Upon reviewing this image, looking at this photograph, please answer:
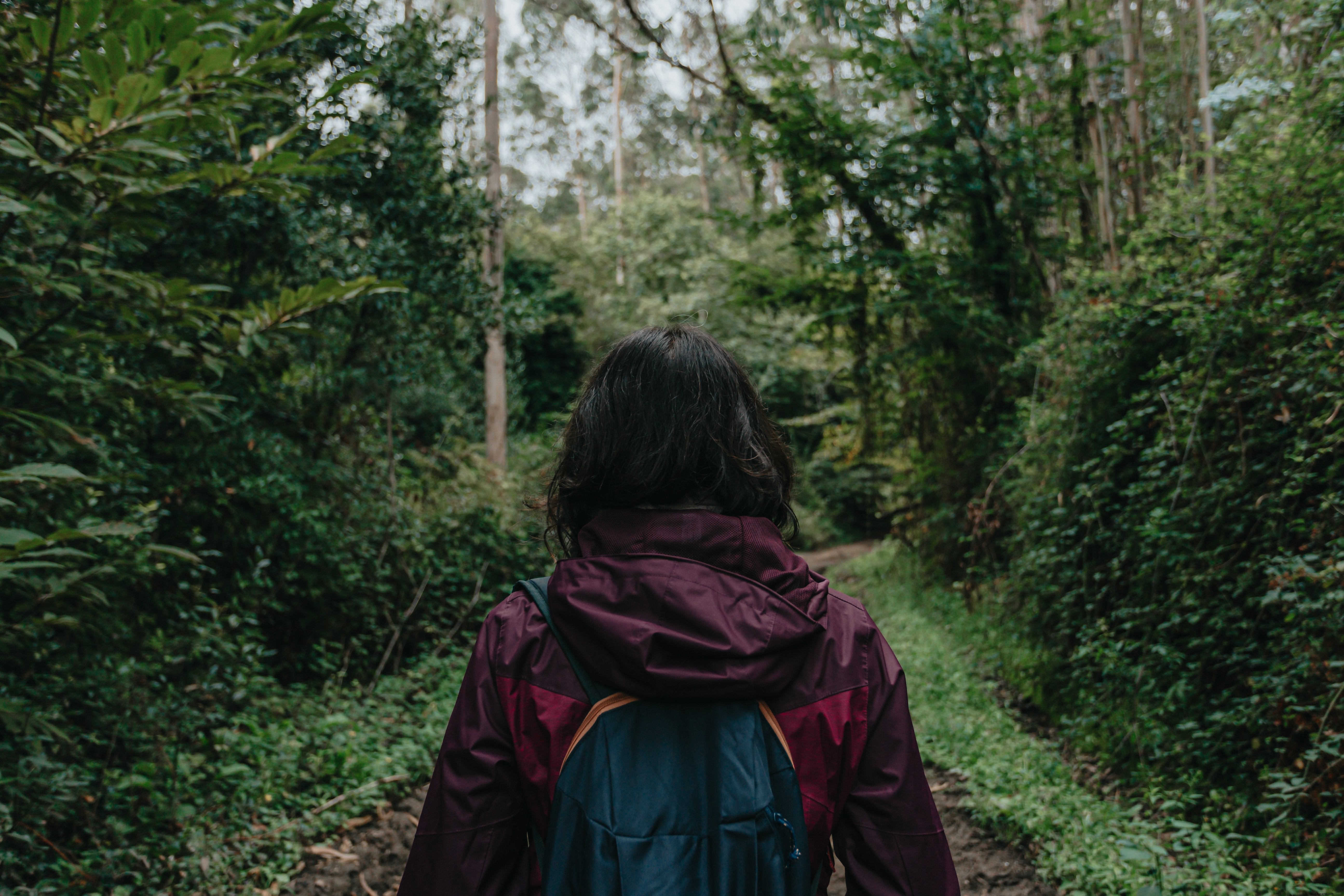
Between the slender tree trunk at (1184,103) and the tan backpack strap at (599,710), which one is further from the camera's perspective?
the slender tree trunk at (1184,103)

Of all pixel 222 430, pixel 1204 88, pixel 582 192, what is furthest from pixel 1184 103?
pixel 582 192

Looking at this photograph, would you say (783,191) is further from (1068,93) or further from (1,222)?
(1,222)

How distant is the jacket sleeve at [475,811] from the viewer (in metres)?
1.27

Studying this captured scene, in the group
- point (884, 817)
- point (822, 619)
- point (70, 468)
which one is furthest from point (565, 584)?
point (70, 468)

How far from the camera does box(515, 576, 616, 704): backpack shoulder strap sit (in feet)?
4.17

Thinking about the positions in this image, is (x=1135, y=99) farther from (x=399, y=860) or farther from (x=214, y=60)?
(x=399, y=860)

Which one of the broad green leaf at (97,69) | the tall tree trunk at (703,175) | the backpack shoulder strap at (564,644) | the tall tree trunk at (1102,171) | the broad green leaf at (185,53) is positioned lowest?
the backpack shoulder strap at (564,644)

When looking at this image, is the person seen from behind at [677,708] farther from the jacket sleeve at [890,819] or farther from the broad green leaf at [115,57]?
the broad green leaf at [115,57]

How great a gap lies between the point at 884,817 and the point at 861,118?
28.5 feet

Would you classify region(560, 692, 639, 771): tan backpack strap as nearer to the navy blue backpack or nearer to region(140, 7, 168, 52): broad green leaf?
the navy blue backpack

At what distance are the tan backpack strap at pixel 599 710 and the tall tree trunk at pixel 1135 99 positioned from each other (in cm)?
764

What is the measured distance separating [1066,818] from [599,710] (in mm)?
3455

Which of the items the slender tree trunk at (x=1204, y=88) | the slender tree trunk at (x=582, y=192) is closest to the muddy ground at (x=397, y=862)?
the slender tree trunk at (x=1204, y=88)

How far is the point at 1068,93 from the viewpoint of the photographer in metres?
8.52
